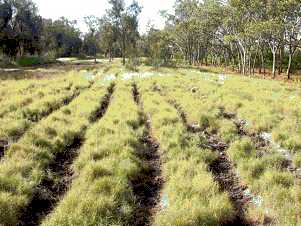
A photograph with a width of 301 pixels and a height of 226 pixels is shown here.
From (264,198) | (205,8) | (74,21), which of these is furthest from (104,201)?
(74,21)

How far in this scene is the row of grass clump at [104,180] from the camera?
7387 mm

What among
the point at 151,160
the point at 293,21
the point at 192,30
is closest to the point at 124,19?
the point at 192,30

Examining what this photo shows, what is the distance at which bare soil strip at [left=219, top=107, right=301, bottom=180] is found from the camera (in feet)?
34.3

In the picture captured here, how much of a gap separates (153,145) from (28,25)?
73.3 m

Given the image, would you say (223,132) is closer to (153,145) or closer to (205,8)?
(153,145)

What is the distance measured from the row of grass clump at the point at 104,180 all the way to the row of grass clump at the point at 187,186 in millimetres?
772

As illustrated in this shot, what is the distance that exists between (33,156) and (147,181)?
3.21 metres

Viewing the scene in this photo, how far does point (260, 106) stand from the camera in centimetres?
1789

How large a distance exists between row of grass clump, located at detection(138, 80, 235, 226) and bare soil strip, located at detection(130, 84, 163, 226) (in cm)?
16

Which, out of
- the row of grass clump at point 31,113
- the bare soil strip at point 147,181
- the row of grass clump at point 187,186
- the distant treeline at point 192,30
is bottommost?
the bare soil strip at point 147,181

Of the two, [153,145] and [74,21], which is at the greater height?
[74,21]

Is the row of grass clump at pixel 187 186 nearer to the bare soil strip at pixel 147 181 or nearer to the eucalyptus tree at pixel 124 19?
the bare soil strip at pixel 147 181

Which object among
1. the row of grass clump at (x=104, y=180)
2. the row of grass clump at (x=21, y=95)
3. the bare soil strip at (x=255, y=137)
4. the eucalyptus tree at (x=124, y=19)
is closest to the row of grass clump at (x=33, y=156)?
the row of grass clump at (x=104, y=180)

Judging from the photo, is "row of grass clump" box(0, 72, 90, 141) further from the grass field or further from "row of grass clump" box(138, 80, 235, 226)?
"row of grass clump" box(138, 80, 235, 226)
